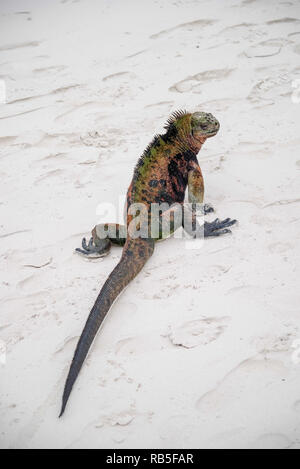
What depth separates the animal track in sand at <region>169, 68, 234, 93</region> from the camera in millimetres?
5314

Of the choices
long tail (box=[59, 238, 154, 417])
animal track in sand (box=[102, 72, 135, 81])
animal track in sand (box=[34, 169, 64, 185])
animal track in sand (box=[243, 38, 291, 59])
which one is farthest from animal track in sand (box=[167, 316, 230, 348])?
animal track in sand (box=[243, 38, 291, 59])

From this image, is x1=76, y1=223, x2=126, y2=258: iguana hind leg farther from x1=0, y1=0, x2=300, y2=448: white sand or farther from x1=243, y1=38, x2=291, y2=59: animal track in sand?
x1=243, y1=38, x2=291, y2=59: animal track in sand

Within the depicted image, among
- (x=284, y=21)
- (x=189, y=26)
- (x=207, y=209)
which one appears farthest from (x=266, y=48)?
(x=207, y=209)

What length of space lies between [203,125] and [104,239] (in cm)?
110

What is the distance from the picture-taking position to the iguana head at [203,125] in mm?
3637

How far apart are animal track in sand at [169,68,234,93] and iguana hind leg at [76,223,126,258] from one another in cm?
229

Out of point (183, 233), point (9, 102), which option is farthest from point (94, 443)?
point (9, 102)

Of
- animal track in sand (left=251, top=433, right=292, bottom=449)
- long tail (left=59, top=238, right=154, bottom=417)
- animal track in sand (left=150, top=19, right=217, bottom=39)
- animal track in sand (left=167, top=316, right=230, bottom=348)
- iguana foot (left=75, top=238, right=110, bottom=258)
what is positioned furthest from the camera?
animal track in sand (left=150, top=19, right=217, bottom=39)

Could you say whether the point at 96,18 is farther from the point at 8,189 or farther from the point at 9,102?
the point at 8,189

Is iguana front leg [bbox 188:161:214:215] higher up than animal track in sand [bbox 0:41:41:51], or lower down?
lower down

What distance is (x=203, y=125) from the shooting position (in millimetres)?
3639

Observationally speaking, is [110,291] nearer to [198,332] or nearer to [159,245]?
[198,332]

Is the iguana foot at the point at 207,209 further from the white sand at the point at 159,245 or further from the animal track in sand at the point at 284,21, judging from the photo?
the animal track in sand at the point at 284,21

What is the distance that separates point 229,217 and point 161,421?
5.94 ft
